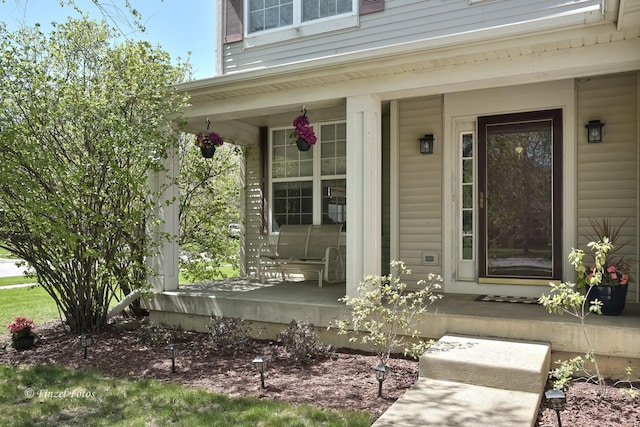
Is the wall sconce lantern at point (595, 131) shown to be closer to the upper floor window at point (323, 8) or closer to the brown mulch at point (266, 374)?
the brown mulch at point (266, 374)

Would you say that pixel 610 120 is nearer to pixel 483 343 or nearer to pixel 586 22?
pixel 586 22

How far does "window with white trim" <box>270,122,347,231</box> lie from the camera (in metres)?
6.77

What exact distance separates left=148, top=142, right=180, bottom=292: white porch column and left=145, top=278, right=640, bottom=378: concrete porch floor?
0.22 meters

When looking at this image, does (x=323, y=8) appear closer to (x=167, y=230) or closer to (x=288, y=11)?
(x=288, y=11)

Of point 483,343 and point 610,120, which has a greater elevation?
point 610,120

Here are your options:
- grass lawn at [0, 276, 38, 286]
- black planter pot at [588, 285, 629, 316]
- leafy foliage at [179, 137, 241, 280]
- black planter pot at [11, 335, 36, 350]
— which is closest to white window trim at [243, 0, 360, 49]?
leafy foliage at [179, 137, 241, 280]

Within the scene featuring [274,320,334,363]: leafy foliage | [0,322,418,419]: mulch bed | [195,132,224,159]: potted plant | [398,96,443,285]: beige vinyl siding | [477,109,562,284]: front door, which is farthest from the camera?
[195,132,224,159]: potted plant

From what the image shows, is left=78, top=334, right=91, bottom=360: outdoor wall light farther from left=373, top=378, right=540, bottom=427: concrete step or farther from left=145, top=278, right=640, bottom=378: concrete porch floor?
left=373, top=378, right=540, bottom=427: concrete step

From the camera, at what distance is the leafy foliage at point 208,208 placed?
6.59 m

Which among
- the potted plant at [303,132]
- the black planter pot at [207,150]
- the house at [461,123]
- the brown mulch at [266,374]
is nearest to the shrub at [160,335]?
the brown mulch at [266,374]

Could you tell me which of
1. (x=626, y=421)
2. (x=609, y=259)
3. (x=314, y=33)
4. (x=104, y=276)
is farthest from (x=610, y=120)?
(x=104, y=276)

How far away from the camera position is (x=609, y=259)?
479 centimetres

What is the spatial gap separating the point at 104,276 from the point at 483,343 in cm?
395

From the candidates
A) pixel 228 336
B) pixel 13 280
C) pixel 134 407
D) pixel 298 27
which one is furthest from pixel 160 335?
pixel 13 280
